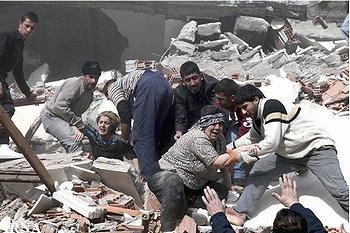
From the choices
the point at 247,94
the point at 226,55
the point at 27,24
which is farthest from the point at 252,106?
the point at 226,55

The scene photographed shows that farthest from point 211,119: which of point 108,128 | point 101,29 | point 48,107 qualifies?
point 101,29

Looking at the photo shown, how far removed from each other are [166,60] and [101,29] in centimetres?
220

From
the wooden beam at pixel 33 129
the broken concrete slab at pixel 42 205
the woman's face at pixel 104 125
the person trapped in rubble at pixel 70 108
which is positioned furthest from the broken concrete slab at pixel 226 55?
the broken concrete slab at pixel 42 205

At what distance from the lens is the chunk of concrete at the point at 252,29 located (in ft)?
42.0

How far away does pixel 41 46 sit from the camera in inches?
536

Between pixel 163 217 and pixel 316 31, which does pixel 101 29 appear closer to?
pixel 316 31

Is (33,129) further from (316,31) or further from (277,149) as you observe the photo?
(316,31)

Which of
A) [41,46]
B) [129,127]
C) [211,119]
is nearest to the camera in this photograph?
[211,119]

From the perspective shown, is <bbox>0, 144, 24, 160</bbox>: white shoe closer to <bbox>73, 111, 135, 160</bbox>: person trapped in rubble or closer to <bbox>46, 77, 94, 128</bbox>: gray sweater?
<bbox>46, 77, 94, 128</bbox>: gray sweater

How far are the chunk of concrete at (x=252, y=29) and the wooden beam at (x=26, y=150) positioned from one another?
23.8ft

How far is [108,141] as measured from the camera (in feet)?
23.3

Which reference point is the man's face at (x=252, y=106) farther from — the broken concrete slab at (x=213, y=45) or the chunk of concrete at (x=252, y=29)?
the chunk of concrete at (x=252, y=29)

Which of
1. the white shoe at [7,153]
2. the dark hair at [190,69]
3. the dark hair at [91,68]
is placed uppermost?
the dark hair at [190,69]

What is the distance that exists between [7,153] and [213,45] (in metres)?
6.12
